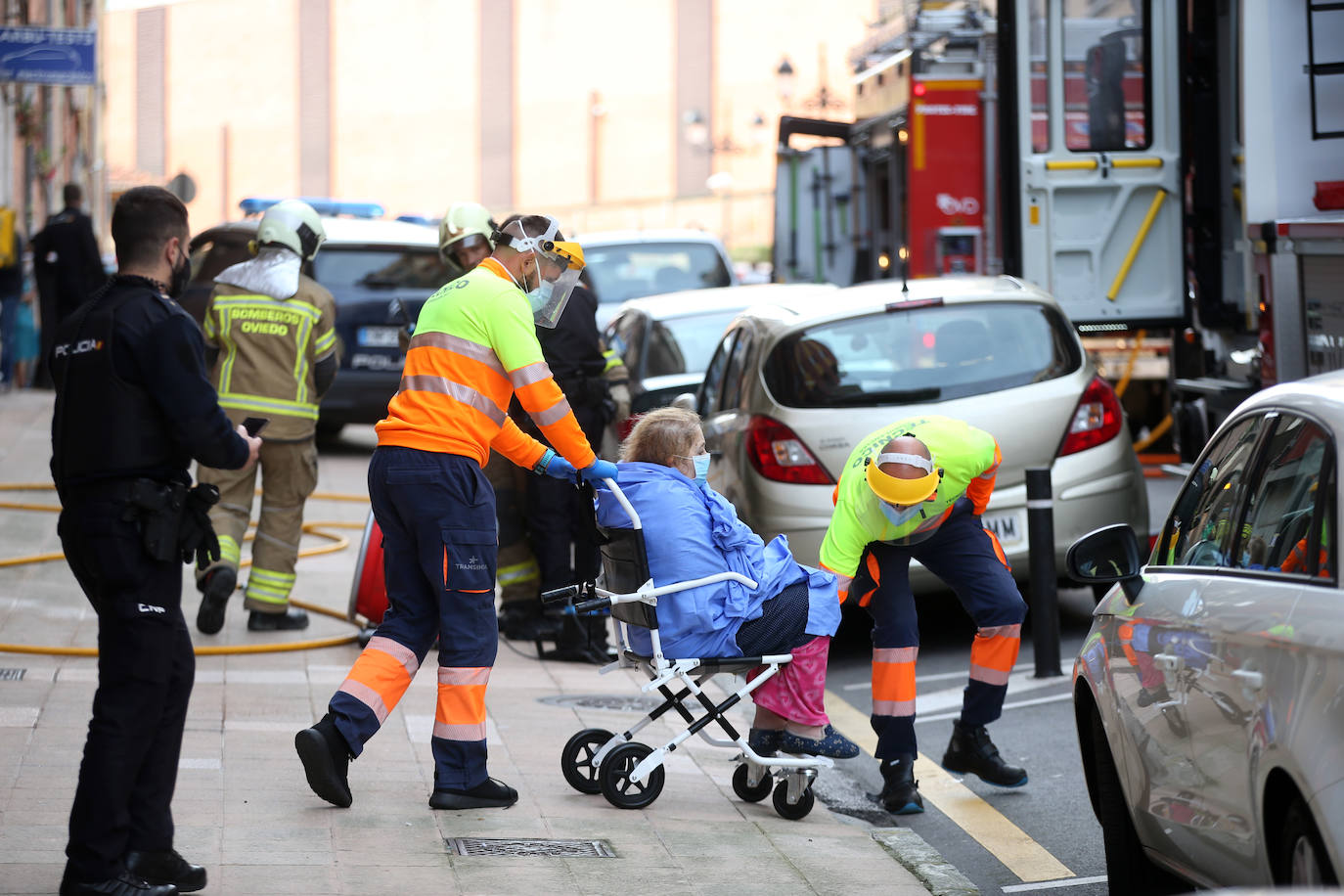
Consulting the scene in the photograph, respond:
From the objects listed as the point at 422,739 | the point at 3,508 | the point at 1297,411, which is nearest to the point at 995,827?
the point at 422,739

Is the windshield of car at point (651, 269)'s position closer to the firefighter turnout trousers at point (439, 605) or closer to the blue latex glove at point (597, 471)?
the blue latex glove at point (597, 471)

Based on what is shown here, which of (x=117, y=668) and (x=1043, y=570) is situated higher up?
(x=117, y=668)

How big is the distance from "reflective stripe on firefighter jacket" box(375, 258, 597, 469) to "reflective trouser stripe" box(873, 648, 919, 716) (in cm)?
121

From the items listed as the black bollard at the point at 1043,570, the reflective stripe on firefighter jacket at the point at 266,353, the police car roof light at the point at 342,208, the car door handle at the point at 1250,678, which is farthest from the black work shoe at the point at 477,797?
the police car roof light at the point at 342,208

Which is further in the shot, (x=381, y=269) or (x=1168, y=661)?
(x=381, y=269)

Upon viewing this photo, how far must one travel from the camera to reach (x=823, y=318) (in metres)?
8.48

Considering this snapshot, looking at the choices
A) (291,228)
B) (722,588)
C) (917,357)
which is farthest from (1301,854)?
(291,228)

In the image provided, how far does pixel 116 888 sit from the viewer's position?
4.35 m

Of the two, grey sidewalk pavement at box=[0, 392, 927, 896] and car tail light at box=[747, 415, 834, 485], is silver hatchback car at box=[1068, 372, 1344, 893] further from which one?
car tail light at box=[747, 415, 834, 485]

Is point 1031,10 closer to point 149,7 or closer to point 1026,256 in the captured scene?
point 1026,256

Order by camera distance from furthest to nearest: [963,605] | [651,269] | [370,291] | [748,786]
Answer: [651,269]
[370,291]
[963,605]
[748,786]

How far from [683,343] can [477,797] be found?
6.71m

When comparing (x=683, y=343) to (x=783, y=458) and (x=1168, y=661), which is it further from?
(x=1168, y=661)

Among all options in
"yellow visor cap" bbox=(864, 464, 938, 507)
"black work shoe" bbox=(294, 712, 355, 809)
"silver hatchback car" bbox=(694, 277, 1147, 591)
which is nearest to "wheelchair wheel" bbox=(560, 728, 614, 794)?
"black work shoe" bbox=(294, 712, 355, 809)
